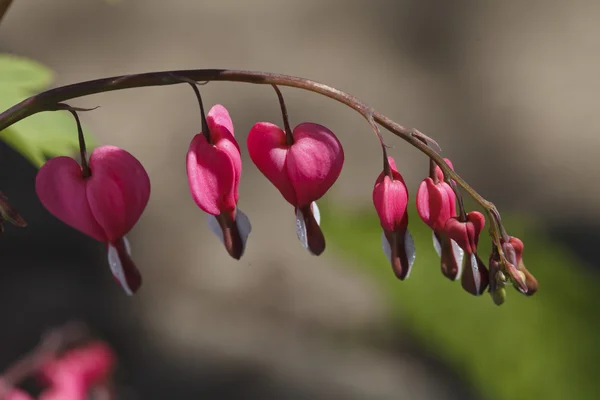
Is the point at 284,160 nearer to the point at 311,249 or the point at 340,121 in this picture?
the point at 311,249

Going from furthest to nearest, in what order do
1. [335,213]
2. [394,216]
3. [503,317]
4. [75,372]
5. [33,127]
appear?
[335,213], [503,317], [75,372], [33,127], [394,216]

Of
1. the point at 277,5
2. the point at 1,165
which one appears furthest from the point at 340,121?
the point at 1,165

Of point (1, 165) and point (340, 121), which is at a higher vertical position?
point (340, 121)

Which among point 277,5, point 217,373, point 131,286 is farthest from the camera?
point 277,5

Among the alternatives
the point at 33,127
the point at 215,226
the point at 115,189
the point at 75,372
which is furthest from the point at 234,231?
the point at 75,372

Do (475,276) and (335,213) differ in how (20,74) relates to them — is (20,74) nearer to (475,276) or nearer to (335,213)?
(475,276)

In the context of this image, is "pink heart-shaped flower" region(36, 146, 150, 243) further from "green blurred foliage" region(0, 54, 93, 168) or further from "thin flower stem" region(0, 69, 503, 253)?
"green blurred foliage" region(0, 54, 93, 168)
